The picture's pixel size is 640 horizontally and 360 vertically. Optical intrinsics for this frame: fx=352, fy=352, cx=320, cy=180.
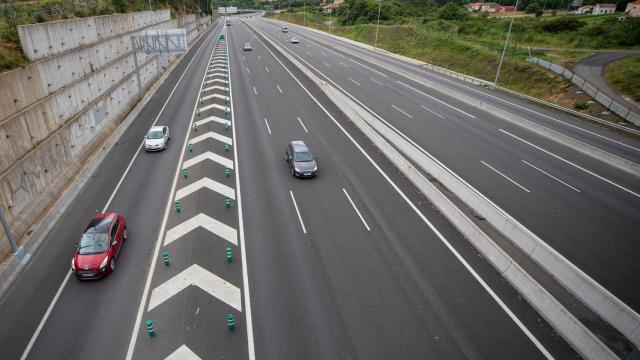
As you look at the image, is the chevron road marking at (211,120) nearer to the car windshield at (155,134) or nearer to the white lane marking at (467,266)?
the car windshield at (155,134)

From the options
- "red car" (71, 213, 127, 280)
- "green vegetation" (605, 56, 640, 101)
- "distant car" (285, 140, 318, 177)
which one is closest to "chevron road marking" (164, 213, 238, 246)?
"red car" (71, 213, 127, 280)

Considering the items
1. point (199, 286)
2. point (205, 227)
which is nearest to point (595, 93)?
point (205, 227)

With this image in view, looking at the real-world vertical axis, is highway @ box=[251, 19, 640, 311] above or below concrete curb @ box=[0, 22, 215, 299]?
above

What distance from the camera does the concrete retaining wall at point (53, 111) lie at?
16.2 metres

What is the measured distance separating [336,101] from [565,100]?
26558 mm

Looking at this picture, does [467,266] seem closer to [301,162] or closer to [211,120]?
[301,162]

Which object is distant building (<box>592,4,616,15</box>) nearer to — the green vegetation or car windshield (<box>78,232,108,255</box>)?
the green vegetation

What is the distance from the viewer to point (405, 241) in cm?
1616

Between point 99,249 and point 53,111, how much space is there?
37.8 ft

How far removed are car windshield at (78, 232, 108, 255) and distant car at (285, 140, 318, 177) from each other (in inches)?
428

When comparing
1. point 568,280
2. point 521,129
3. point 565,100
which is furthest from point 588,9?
point 568,280

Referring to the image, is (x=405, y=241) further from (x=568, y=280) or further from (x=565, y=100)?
(x=565, y=100)

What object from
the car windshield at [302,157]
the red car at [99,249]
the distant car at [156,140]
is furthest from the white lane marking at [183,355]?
the distant car at [156,140]

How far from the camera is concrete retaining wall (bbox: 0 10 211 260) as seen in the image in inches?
637
